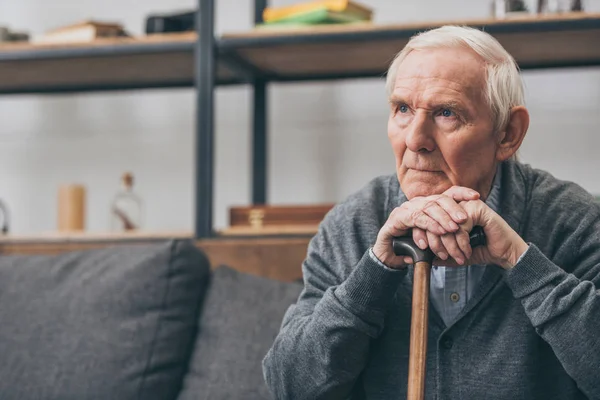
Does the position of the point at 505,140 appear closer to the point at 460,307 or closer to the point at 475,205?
the point at 475,205

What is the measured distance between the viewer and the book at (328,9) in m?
2.36

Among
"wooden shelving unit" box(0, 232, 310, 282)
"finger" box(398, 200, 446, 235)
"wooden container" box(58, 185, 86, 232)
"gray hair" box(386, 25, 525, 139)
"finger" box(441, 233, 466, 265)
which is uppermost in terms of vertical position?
"gray hair" box(386, 25, 525, 139)

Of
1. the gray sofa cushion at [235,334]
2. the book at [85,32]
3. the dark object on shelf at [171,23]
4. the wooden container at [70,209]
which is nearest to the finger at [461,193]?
the gray sofa cushion at [235,334]

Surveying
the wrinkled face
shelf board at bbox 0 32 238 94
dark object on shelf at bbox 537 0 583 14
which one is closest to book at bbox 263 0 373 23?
shelf board at bbox 0 32 238 94

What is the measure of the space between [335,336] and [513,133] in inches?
19.3

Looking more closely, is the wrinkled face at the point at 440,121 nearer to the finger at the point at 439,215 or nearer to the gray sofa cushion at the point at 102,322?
the finger at the point at 439,215

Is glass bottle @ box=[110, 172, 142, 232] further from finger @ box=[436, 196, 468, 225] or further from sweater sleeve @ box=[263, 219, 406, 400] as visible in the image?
finger @ box=[436, 196, 468, 225]

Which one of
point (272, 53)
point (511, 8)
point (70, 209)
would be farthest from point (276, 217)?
point (511, 8)

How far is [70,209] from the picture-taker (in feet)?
8.87

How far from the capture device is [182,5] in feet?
9.66

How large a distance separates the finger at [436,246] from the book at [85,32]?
4.62 feet

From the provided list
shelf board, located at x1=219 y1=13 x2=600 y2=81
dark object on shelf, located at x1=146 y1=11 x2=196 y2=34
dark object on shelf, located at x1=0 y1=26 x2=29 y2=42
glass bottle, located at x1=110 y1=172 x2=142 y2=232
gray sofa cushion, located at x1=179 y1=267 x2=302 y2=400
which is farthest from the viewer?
glass bottle, located at x1=110 y1=172 x2=142 y2=232

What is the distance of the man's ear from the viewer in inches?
63.6

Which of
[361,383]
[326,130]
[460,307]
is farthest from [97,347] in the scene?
[326,130]
